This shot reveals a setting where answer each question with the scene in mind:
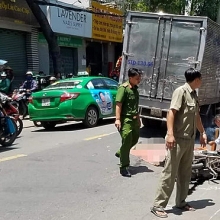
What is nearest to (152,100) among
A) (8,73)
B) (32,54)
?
(8,73)

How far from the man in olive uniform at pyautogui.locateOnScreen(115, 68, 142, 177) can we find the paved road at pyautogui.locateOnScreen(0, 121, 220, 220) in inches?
14.3

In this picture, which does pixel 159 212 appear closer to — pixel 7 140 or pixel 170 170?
pixel 170 170

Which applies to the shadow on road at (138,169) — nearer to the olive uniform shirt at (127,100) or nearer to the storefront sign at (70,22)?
the olive uniform shirt at (127,100)

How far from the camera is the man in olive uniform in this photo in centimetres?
633

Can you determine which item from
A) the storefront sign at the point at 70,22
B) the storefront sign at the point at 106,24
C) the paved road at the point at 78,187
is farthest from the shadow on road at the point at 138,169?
the storefront sign at the point at 106,24

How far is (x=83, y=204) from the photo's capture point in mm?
5094

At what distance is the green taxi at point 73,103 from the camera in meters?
11.1

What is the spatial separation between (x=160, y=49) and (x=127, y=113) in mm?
3731

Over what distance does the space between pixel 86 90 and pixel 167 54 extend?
9.37 feet

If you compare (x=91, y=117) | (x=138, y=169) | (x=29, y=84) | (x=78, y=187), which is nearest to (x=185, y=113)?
(x=78, y=187)

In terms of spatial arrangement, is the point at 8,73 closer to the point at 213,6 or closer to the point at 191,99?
the point at 191,99

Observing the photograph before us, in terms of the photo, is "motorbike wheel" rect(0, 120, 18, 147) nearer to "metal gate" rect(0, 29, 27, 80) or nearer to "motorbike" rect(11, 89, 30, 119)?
"motorbike" rect(11, 89, 30, 119)

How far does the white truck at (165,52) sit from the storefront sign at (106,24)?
11173 mm

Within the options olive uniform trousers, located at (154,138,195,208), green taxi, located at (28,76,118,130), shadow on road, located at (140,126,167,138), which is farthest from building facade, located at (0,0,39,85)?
olive uniform trousers, located at (154,138,195,208)
